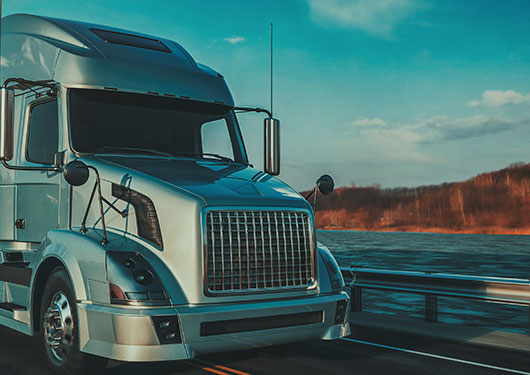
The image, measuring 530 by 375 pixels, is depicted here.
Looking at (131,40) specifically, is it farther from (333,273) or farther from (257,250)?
(333,273)

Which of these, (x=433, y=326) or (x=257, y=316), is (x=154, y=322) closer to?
(x=257, y=316)

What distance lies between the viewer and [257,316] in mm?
6078

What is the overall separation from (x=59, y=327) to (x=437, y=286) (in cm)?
565

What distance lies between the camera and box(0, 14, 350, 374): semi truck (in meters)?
5.85

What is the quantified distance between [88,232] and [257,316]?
5.97 feet

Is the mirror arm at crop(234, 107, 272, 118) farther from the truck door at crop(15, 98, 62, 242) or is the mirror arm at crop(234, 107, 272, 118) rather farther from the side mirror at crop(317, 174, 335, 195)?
the truck door at crop(15, 98, 62, 242)

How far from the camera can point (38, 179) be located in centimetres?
743

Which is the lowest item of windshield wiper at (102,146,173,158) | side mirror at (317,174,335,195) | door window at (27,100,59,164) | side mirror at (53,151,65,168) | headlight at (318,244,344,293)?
headlight at (318,244,344,293)

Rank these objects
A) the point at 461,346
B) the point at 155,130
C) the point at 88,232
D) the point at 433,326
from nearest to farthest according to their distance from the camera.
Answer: the point at 88,232, the point at 155,130, the point at 461,346, the point at 433,326

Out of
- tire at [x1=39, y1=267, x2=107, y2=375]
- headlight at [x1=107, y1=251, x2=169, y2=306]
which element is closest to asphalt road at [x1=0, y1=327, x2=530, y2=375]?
tire at [x1=39, y1=267, x2=107, y2=375]

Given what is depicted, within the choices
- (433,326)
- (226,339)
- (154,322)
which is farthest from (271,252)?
Answer: (433,326)

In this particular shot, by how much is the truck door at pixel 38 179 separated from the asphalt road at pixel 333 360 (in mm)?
1426

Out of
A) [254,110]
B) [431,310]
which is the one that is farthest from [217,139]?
[431,310]

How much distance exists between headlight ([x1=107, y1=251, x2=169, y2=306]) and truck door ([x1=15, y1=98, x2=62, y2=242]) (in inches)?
64.3
